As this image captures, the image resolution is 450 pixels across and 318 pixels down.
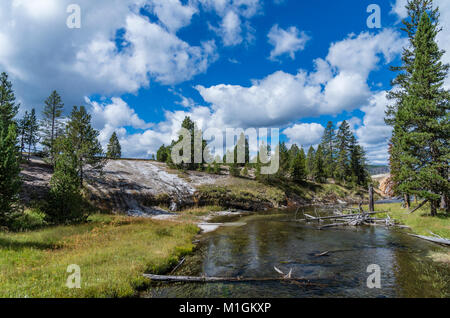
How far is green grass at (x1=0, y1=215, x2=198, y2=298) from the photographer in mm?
8094

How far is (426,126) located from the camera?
2169 centimetres

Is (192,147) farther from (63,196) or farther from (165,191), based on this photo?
(63,196)

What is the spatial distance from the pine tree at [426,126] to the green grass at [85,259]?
76.4 ft

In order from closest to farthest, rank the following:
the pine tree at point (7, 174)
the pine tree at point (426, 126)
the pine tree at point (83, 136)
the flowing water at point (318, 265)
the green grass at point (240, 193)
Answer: the flowing water at point (318, 265) < the pine tree at point (7, 174) < the pine tree at point (426, 126) < the pine tree at point (83, 136) < the green grass at point (240, 193)

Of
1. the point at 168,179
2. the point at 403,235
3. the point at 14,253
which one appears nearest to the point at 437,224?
the point at 403,235

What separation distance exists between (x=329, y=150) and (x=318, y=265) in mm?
78930

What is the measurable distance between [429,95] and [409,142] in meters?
5.36

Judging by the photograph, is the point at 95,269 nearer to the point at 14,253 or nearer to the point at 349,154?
the point at 14,253

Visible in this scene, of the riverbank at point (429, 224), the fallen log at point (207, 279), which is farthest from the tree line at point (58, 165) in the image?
the riverbank at point (429, 224)

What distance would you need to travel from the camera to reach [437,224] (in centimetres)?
1953

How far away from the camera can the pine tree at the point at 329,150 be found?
260 feet

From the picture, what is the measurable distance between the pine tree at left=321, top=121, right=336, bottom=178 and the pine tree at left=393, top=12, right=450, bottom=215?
5650cm

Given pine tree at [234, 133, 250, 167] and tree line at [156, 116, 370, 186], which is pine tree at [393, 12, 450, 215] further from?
pine tree at [234, 133, 250, 167]

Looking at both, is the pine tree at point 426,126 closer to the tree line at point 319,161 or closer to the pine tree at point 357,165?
the tree line at point 319,161
